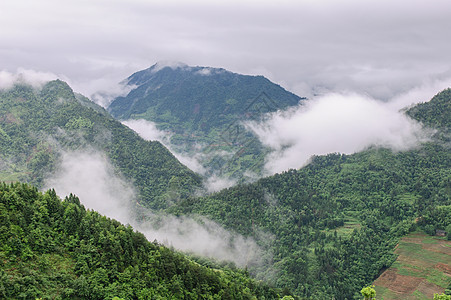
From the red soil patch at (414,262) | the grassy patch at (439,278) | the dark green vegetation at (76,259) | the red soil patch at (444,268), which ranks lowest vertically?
the grassy patch at (439,278)

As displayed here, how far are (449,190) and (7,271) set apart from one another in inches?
8251

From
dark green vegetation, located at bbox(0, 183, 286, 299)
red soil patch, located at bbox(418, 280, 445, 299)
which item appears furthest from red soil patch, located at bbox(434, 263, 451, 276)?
dark green vegetation, located at bbox(0, 183, 286, 299)

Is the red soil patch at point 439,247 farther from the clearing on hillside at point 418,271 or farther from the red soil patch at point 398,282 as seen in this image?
the red soil patch at point 398,282

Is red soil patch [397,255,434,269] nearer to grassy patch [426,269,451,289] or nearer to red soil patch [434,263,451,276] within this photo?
red soil patch [434,263,451,276]

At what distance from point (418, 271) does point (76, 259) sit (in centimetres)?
13790

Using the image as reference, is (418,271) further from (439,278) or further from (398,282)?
(398,282)

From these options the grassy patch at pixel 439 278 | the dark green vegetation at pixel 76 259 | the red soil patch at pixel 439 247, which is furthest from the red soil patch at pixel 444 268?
the dark green vegetation at pixel 76 259

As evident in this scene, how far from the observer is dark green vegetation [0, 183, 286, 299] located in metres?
58.1

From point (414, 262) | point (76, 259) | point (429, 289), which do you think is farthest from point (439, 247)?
point (76, 259)

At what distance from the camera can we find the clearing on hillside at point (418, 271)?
141m

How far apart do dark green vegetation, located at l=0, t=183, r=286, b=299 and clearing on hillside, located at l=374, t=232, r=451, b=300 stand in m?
91.3

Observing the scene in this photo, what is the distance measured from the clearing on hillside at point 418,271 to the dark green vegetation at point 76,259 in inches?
3595

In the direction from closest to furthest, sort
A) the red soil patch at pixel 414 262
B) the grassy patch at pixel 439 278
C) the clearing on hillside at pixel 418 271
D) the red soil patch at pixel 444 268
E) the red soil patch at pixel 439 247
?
1. the grassy patch at pixel 439 278
2. the clearing on hillside at pixel 418 271
3. the red soil patch at pixel 444 268
4. the red soil patch at pixel 414 262
5. the red soil patch at pixel 439 247

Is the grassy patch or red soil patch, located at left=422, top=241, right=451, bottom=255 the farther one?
red soil patch, located at left=422, top=241, right=451, bottom=255
